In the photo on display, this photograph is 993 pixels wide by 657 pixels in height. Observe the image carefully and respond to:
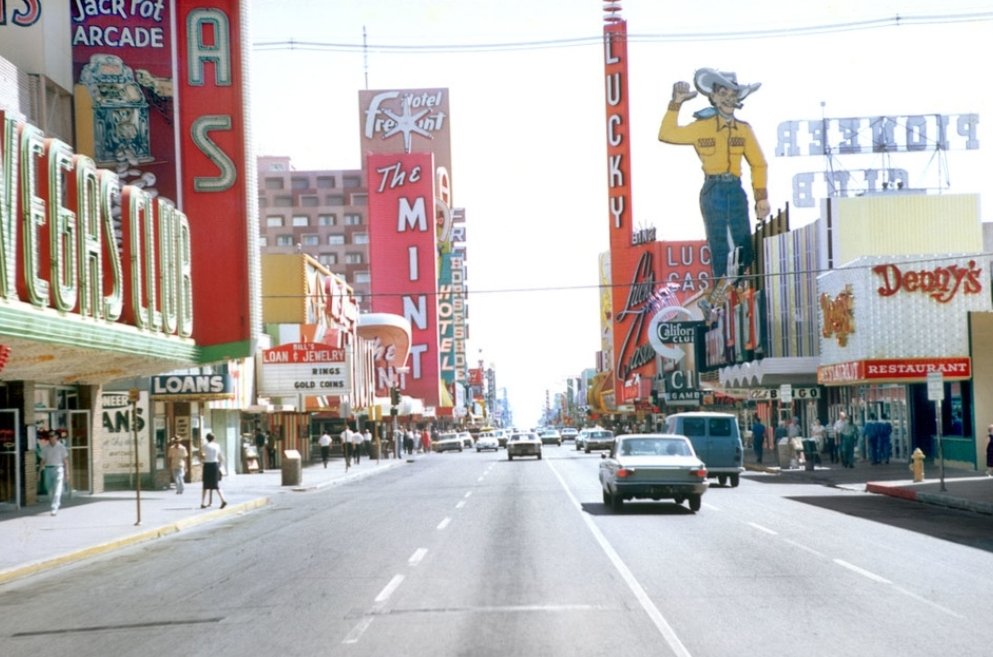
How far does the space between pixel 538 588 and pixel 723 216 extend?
6440cm

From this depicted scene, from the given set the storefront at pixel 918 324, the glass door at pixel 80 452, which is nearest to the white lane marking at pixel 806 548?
the storefront at pixel 918 324

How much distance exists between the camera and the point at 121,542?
2094cm

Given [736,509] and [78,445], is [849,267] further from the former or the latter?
[78,445]

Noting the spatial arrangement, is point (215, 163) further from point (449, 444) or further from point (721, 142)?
point (449, 444)

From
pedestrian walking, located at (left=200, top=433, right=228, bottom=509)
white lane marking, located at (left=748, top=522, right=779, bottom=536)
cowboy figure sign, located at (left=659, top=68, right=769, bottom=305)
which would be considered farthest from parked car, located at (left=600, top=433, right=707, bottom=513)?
cowboy figure sign, located at (left=659, top=68, right=769, bottom=305)

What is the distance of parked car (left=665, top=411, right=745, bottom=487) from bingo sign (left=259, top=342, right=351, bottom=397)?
20.4 m

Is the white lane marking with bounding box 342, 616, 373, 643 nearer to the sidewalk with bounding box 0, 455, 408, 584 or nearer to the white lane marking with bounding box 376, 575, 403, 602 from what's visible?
the white lane marking with bounding box 376, 575, 403, 602

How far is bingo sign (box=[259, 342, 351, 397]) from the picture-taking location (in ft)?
165

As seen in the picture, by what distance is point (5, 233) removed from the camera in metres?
21.3

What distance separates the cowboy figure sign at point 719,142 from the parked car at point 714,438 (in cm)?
4352

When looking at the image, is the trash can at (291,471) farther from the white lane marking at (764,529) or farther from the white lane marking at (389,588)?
the white lane marking at (389,588)

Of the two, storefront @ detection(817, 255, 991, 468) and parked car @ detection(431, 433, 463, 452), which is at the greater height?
storefront @ detection(817, 255, 991, 468)

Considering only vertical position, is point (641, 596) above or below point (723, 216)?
below

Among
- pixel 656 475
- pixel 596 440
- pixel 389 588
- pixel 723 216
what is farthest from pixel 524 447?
pixel 389 588
